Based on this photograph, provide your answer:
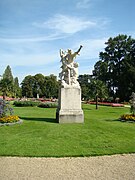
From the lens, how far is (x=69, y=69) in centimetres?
1399

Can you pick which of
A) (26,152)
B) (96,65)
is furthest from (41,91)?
(26,152)

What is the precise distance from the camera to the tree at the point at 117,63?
51.2 metres

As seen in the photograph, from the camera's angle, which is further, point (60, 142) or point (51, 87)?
point (51, 87)

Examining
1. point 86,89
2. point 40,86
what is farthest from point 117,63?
point 40,86

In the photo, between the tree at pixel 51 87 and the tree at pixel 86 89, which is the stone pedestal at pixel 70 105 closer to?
the tree at pixel 86 89

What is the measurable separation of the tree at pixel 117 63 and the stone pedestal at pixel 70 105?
38.4 metres

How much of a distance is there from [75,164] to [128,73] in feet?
147

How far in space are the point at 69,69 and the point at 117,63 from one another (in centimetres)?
4249

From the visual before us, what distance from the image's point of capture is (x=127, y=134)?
1043cm

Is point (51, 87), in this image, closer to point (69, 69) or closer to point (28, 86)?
point (28, 86)

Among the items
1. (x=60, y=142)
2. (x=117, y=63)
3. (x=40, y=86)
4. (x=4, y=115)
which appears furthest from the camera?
(x=40, y=86)

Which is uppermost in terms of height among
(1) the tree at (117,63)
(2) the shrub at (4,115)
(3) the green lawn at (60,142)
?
(1) the tree at (117,63)

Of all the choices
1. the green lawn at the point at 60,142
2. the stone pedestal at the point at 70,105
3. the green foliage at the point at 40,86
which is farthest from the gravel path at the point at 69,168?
the green foliage at the point at 40,86

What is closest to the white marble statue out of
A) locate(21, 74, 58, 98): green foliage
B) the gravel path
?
the gravel path
